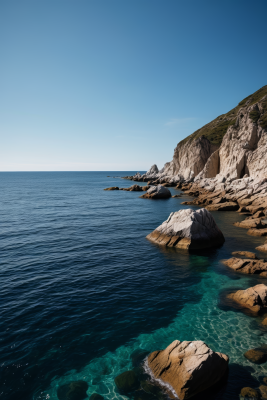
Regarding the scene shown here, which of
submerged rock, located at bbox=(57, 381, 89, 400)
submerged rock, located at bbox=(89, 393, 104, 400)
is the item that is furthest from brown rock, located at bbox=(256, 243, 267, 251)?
submerged rock, located at bbox=(57, 381, 89, 400)

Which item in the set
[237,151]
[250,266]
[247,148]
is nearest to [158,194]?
[237,151]

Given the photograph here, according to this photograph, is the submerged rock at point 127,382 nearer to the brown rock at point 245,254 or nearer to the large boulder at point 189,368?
the large boulder at point 189,368

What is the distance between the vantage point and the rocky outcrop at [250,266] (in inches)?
870

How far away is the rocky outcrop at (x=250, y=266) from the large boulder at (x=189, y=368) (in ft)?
42.3

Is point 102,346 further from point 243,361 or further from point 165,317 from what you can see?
point 243,361

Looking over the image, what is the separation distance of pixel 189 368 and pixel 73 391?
5.15 m

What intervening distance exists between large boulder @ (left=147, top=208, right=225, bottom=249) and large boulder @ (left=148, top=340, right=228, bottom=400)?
18.0 metres

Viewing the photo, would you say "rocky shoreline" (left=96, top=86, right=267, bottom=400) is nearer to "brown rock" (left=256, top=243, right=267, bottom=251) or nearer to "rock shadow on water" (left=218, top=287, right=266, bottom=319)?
"brown rock" (left=256, top=243, right=267, bottom=251)

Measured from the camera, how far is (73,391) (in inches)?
411

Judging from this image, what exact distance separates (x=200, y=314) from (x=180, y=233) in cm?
1411

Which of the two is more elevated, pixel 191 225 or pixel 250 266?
pixel 191 225

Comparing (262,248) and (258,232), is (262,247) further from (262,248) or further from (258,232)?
(258,232)

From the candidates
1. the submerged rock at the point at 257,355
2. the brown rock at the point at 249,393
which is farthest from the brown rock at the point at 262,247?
the brown rock at the point at 249,393

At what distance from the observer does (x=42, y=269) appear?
22641 mm
